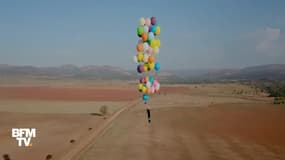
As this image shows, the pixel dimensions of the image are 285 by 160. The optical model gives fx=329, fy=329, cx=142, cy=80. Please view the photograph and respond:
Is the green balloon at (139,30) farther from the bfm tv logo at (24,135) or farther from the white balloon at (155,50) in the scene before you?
the bfm tv logo at (24,135)

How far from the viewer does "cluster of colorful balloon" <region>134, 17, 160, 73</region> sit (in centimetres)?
1927

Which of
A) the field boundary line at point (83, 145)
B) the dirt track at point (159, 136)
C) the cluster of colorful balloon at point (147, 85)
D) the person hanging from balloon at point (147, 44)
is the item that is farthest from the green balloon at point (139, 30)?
the field boundary line at point (83, 145)

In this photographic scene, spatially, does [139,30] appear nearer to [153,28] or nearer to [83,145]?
[153,28]

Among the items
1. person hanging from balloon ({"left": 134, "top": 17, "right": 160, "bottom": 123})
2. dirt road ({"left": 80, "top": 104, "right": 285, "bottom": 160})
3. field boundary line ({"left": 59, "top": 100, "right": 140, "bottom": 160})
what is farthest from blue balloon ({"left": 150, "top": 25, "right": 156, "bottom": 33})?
field boundary line ({"left": 59, "top": 100, "right": 140, "bottom": 160})

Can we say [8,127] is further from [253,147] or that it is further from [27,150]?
[253,147]

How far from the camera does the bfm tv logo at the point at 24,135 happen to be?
18164 millimetres

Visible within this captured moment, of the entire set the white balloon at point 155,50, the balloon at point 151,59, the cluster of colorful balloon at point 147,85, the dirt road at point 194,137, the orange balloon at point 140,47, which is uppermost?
the orange balloon at point 140,47

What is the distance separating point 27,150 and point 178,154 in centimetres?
757

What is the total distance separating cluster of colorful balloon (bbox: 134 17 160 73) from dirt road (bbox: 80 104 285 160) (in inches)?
168

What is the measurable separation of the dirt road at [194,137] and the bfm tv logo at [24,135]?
4.22 m

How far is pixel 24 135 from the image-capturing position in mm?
21016

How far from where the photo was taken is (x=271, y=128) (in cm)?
2170

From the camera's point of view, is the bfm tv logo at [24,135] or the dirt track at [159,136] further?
the bfm tv logo at [24,135]

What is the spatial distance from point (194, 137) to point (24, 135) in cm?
1079
